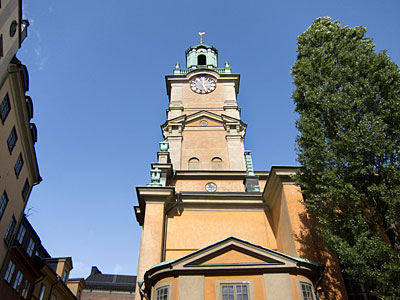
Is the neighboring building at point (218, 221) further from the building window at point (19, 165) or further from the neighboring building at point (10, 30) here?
the neighboring building at point (10, 30)

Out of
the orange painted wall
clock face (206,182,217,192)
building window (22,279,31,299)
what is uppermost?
the orange painted wall

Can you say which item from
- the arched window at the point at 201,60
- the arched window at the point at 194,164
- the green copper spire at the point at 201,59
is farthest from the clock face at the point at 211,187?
the arched window at the point at 201,60

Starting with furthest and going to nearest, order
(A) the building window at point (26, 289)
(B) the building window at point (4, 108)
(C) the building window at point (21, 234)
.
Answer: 1. (C) the building window at point (21, 234)
2. (A) the building window at point (26, 289)
3. (B) the building window at point (4, 108)

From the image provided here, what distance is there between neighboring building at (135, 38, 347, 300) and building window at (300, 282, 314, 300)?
51 mm

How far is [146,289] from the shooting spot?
13773 mm

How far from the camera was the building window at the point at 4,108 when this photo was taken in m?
17.7

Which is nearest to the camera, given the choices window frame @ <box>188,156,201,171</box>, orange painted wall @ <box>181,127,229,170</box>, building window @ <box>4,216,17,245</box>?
building window @ <box>4,216,17,245</box>

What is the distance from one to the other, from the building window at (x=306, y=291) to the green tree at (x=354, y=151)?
1.77 metres

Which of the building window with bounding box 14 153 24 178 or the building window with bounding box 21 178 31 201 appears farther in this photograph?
the building window with bounding box 21 178 31 201

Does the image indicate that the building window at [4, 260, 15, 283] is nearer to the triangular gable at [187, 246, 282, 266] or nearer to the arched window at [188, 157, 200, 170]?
the arched window at [188, 157, 200, 170]

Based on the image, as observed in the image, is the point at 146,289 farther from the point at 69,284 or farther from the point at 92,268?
the point at 92,268

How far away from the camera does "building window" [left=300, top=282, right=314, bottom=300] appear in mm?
12000

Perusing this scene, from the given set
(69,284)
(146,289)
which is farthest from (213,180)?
(69,284)

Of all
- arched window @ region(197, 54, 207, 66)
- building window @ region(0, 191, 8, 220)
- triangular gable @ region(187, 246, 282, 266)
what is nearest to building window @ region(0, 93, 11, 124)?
building window @ region(0, 191, 8, 220)
